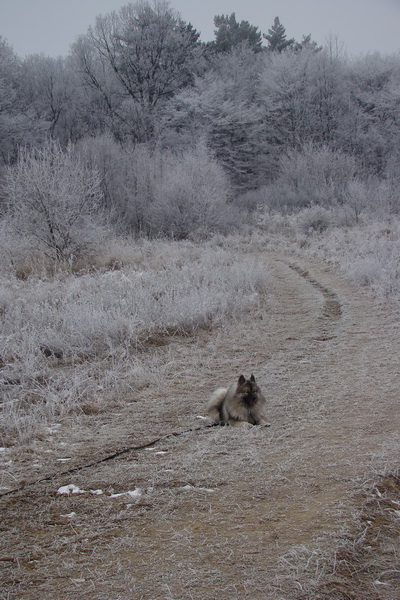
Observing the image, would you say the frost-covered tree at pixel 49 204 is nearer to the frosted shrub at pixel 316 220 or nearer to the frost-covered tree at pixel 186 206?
the frost-covered tree at pixel 186 206

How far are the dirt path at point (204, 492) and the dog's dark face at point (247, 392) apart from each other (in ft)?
0.94

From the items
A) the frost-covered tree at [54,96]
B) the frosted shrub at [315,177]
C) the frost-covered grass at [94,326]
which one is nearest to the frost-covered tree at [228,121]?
the frosted shrub at [315,177]

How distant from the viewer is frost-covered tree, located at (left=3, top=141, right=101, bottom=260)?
53.1 ft

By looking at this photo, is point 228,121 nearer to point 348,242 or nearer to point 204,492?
point 348,242

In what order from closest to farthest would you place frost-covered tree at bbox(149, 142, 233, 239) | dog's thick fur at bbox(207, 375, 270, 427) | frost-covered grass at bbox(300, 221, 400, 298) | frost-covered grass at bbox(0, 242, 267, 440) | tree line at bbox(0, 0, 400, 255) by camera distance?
dog's thick fur at bbox(207, 375, 270, 427)
frost-covered grass at bbox(0, 242, 267, 440)
frost-covered grass at bbox(300, 221, 400, 298)
frost-covered tree at bbox(149, 142, 233, 239)
tree line at bbox(0, 0, 400, 255)

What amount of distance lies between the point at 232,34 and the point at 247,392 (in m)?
51.3

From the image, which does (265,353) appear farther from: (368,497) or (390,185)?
(390,185)

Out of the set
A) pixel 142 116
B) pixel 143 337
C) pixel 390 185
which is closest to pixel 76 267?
pixel 143 337

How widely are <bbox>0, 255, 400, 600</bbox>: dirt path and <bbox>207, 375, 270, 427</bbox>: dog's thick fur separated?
0.19 metres

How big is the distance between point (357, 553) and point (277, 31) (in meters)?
56.9

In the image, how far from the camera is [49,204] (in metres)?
16.4

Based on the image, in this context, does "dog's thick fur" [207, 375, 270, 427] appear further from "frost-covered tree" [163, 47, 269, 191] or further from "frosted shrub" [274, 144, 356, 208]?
"frost-covered tree" [163, 47, 269, 191]

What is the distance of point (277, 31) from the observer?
51906 millimetres

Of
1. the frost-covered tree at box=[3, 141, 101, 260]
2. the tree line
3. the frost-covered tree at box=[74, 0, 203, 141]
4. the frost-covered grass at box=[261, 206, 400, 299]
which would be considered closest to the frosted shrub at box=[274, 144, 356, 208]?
the tree line
